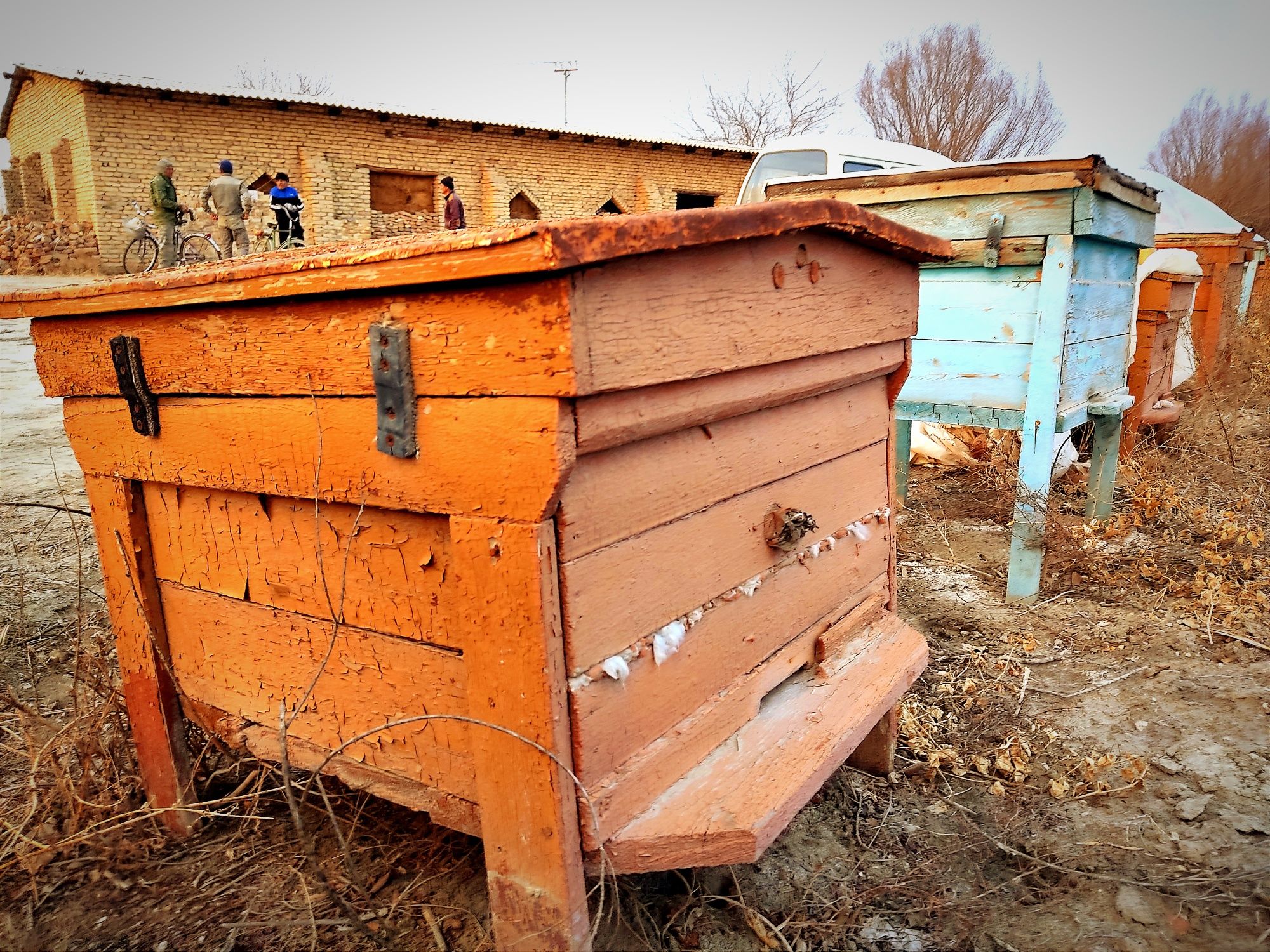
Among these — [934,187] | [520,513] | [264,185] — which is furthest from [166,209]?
[520,513]

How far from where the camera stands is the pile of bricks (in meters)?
14.7

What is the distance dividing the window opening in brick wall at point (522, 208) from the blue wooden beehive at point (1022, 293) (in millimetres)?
15592

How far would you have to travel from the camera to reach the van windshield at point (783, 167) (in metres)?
8.95

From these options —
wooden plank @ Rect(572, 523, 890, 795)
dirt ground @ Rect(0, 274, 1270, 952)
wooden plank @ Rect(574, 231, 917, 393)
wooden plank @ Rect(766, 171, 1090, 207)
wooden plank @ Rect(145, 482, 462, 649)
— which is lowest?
dirt ground @ Rect(0, 274, 1270, 952)

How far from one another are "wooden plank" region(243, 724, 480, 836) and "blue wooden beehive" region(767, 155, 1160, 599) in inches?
104

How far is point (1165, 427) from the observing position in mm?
6180

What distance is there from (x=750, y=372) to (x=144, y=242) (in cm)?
1622

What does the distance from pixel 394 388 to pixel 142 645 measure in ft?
3.91

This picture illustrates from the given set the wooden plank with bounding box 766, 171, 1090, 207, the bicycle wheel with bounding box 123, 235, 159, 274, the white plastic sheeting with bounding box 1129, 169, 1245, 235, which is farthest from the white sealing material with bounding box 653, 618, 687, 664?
the white plastic sheeting with bounding box 1129, 169, 1245, 235

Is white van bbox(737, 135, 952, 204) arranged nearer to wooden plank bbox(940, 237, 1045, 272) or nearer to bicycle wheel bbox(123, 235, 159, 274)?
wooden plank bbox(940, 237, 1045, 272)

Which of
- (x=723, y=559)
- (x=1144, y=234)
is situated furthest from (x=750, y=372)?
(x=1144, y=234)

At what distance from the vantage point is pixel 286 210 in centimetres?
1271

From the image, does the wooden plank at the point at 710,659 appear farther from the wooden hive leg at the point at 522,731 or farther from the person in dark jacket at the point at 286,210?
the person in dark jacket at the point at 286,210

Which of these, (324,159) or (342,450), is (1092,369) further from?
(324,159)
